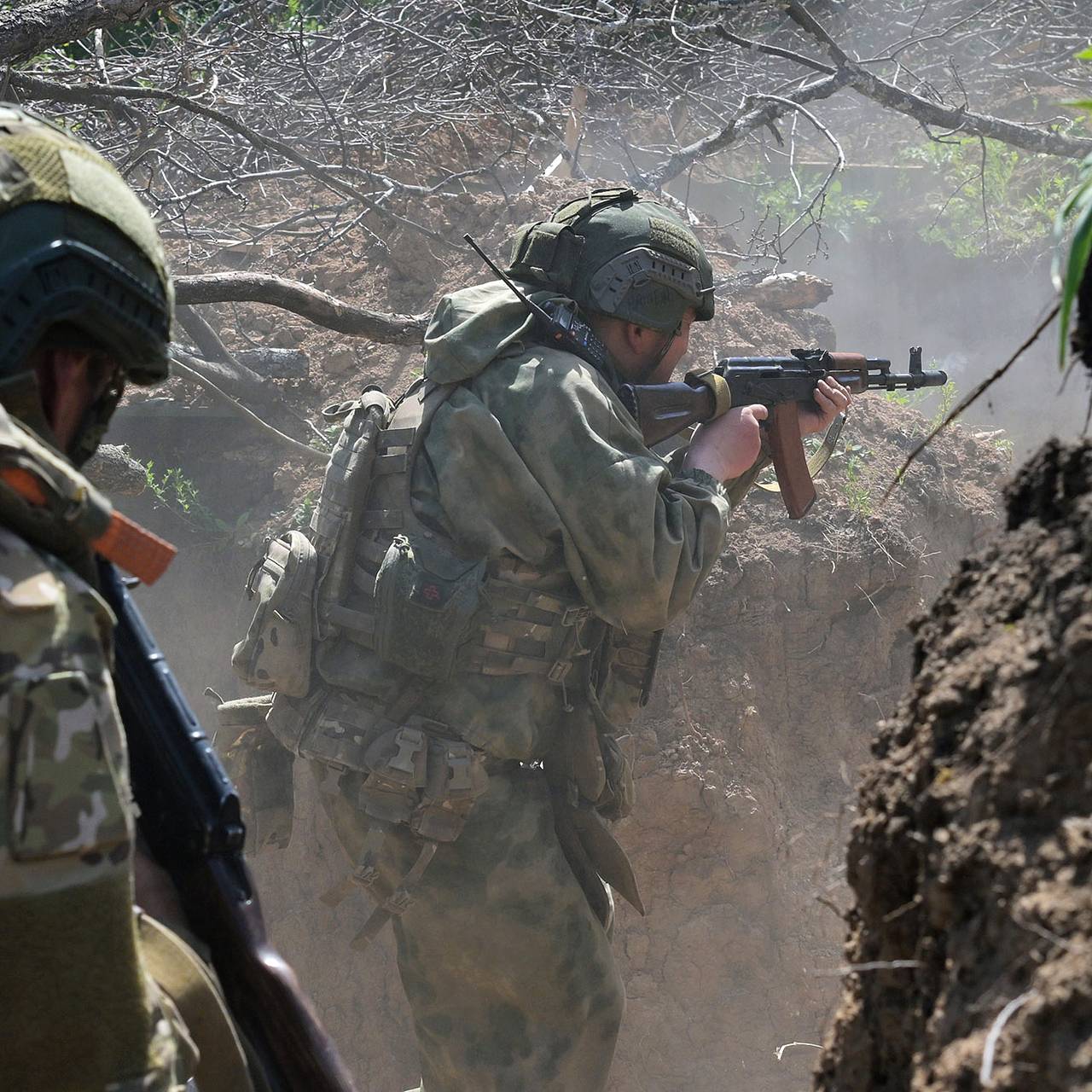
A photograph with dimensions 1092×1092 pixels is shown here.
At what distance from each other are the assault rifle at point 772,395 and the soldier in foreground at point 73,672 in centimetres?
234

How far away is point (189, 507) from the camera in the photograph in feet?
20.1

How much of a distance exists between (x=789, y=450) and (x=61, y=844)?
325cm

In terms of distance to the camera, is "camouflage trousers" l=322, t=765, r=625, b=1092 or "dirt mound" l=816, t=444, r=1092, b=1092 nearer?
"dirt mound" l=816, t=444, r=1092, b=1092

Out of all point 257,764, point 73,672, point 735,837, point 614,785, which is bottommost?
point 735,837

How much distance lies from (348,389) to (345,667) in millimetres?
3072

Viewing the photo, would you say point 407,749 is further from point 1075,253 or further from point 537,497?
point 1075,253

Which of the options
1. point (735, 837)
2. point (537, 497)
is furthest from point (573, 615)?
point (735, 837)

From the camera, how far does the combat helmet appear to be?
4.73 feet

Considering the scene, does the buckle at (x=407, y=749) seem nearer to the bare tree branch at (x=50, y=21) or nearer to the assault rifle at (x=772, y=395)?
the assault rifle at (x=772, y=395)

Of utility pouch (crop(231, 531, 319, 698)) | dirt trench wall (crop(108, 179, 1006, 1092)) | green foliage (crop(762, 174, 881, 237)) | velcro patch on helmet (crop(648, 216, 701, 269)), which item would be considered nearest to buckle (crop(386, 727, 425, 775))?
utility pouch (crop(231, 531, 319, 698))

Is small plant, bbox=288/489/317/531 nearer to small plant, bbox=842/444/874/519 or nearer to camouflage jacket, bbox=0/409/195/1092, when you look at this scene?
small plant, bbox=842/444/874/519

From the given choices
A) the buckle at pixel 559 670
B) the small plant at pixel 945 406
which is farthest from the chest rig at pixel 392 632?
the small plant at pixel 945 406

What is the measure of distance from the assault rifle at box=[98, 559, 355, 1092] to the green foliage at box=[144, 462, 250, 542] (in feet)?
14.1

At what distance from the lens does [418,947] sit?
3734 mm
